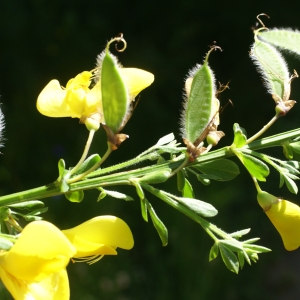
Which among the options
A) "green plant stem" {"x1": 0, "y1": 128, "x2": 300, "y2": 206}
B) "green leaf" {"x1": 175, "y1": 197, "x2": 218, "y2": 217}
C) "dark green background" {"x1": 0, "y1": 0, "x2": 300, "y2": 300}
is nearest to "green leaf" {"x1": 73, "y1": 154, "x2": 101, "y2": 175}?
"green plant stem" {"x1": 0, "y1": 128, "x2": 300, "y2": 206}

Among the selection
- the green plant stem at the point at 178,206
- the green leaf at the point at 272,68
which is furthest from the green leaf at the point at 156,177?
the green leaf at the point at 272,68

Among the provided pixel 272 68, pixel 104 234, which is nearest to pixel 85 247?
pixel 104 234

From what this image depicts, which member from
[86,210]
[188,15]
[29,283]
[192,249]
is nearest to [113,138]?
[29,283]

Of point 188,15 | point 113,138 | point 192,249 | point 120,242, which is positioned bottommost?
point 192,249

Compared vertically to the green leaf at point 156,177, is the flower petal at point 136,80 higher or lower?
higher

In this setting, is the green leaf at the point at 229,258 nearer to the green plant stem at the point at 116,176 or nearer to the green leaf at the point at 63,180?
the green plant stem at the point at 116,176

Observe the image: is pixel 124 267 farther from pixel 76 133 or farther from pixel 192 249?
pixel 76 133

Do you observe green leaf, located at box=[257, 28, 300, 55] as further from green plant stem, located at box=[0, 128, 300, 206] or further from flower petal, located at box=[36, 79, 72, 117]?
flower petal, located at box=[36, 79, 72, 117]
